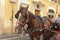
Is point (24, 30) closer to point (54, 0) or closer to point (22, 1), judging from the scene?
point (22, 1)

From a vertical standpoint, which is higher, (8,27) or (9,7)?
(9,7)

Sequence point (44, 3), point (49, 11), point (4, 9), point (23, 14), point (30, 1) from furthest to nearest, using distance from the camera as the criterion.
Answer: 1. point (49, 11)
2. point (44, 3)
3. point (30, 1)
4. point (4, 9)
5. point (23, 14)

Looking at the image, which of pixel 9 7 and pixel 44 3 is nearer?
pixel 9 7

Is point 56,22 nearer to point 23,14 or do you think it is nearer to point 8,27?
point 23,14

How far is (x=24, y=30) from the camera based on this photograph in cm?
891

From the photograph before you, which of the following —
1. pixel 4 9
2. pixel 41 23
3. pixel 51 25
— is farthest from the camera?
pixel 4 9

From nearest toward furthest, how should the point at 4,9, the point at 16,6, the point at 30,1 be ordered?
the point at 4,9
the point at 16,6
the point at 30,1

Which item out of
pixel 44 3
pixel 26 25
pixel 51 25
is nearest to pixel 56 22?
pixel 51 25

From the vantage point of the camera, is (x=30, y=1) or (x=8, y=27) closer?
(x=8, y=27)

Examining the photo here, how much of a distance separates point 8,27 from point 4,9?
1745 millimetres

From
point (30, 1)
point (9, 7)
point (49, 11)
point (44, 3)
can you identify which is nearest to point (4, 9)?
point (9, 7)

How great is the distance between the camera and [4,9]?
69.8ft

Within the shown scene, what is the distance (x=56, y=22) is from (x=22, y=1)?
41.2 ft

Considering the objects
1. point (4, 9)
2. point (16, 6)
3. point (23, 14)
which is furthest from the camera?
point (16, 6)
